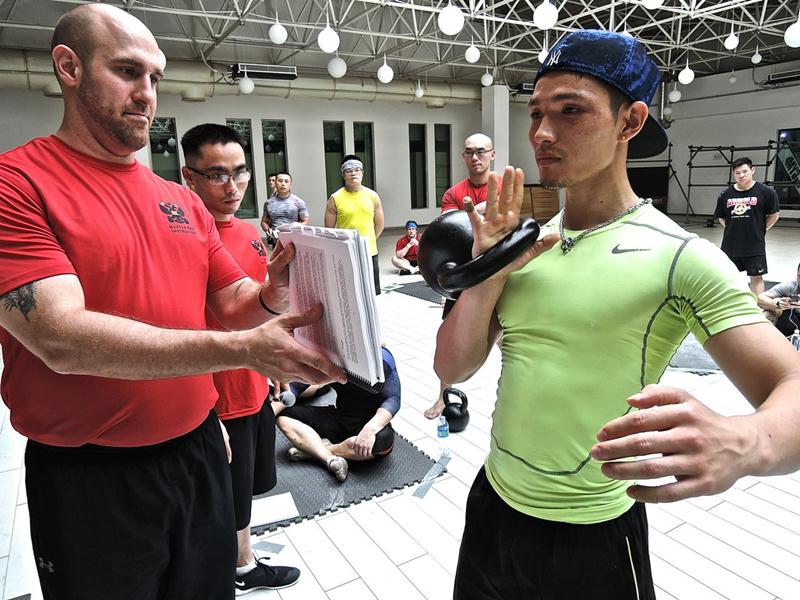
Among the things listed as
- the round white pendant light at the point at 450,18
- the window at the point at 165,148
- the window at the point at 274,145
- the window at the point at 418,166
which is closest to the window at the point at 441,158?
the window at the point at 418,166

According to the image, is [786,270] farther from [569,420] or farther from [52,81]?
[52,81]

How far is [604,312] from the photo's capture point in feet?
3.64

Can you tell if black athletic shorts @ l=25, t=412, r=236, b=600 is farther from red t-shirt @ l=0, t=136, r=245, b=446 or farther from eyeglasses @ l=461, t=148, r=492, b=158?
eyeglasses @ l=461, t=148, r=492, b=158

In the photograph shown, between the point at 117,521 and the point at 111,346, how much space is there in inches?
19.7

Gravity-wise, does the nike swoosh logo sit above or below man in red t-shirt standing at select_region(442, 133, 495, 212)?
below

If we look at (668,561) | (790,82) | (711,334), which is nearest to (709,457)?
(711,334)

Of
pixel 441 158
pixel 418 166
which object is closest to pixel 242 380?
pixel 418 166

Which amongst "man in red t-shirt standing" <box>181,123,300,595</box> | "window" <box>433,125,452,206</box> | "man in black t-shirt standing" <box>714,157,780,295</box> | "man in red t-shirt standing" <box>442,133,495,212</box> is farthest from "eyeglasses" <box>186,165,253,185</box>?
"window" <box>433,125,452,206</box>

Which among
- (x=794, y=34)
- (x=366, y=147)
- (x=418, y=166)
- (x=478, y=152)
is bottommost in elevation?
(x=478, y=152)

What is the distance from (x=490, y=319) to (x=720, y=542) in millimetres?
2111

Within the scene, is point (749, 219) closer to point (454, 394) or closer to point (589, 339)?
point (454, 394)

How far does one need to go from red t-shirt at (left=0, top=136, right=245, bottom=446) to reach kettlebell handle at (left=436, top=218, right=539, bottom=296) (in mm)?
762

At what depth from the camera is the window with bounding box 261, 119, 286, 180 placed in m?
14.7

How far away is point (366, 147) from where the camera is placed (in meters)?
16.3
